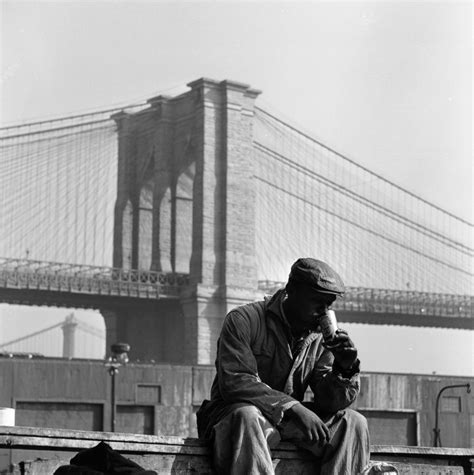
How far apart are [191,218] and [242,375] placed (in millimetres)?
57046

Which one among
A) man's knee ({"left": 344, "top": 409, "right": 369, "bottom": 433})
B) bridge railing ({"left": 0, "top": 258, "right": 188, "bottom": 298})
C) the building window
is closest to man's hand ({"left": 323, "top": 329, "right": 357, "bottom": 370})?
man's knee ({"left": 344, "top": 409, "right": 369, "bottom": 433})

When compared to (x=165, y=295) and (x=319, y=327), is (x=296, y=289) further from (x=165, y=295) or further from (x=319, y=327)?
(x=165, y=295)

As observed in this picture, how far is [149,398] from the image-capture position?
30.1m

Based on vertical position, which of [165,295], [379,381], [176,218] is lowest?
[379,381]

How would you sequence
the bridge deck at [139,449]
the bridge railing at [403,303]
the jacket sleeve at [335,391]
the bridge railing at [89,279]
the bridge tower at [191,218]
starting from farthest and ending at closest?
1. the bridge tower at [191,218]
2. the bridge railing at [403,303]
3. the bridge railing at [89,279]
4. the jacket sleeve at [335,391]
5. the bridge deck at [139,449]

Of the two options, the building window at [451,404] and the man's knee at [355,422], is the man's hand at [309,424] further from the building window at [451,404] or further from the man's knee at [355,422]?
the building window at [451,404]

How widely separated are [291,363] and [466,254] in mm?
62864

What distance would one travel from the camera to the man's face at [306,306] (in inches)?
211

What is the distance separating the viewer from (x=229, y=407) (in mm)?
5262

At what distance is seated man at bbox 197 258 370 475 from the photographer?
517 cm

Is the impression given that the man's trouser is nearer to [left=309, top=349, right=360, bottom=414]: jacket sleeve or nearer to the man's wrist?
[left=309, top=349, right=360, bottom=414]: jacket sleeve

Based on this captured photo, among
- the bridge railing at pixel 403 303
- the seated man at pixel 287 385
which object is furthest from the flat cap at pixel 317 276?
the bridge railing at pixel 403 303

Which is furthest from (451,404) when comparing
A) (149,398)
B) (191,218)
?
(191,218)

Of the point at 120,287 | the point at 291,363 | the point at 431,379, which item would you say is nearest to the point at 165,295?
the point at 120,287
